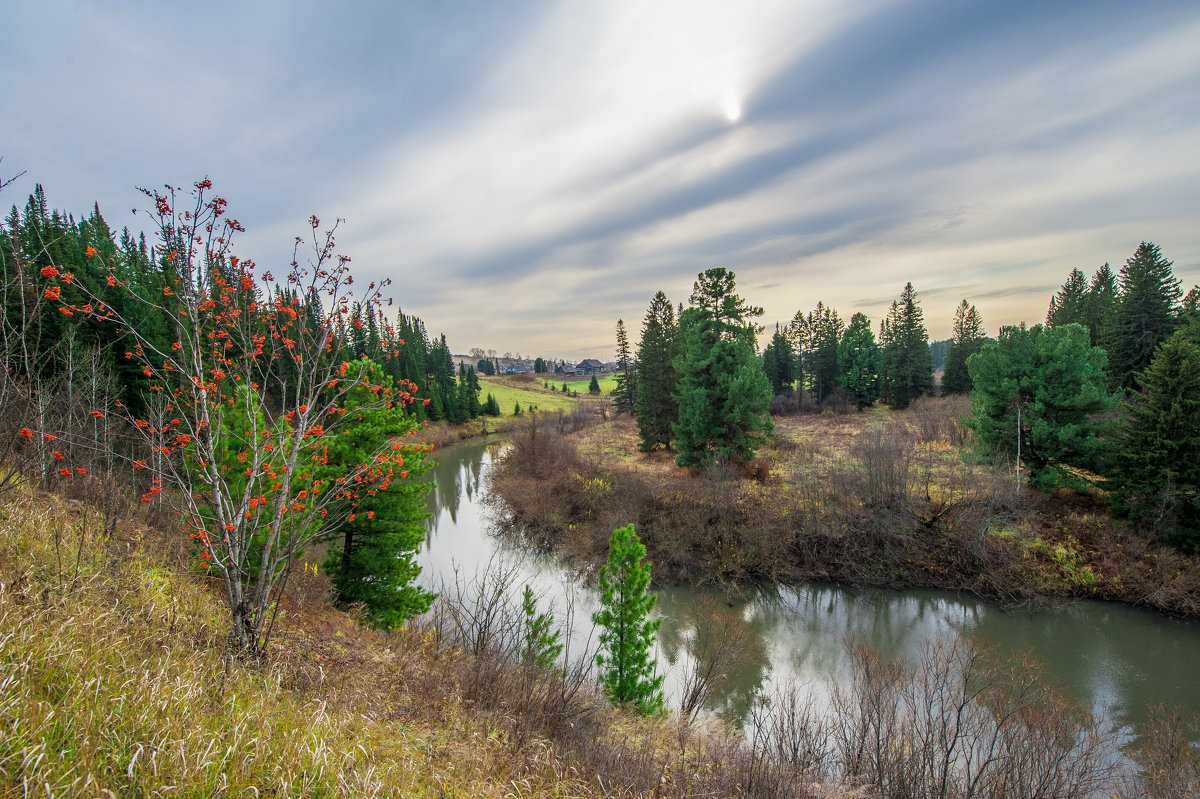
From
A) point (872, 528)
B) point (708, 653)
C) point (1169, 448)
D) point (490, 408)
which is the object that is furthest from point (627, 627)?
point (490, 408)

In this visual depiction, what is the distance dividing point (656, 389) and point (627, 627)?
23748mm

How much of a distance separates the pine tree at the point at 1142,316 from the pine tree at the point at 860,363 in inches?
955

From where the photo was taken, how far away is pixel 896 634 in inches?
584

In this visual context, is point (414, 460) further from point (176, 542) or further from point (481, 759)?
point (481, 759)

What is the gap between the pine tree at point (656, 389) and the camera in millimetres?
32781

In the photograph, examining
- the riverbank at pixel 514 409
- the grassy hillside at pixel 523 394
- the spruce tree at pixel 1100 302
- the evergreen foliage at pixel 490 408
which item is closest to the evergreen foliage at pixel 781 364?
the riverbank at pixel 514 409

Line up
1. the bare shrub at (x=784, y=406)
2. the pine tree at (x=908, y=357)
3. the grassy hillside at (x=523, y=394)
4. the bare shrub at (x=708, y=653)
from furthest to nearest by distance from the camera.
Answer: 1. the grassy hillside at (x=523, y=394)
2. the bare shrub at (x=784, y=406)
3. the pine tree at (x=908, y=357)
4. the bare shrub at (x=708, y=653)

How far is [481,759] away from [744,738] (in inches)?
303

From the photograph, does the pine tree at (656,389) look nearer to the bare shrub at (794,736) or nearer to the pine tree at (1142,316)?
the bare shrub at (794,736)

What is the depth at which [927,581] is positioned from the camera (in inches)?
684

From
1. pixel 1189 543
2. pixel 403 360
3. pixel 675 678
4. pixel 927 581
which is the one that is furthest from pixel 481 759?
pixel 403 360

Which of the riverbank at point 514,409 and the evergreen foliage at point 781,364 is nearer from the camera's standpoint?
the riverbank at point 514,409

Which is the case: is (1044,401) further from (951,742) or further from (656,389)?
(656,389)

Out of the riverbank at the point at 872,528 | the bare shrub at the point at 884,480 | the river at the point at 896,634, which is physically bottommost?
the river at the point at 896,634
